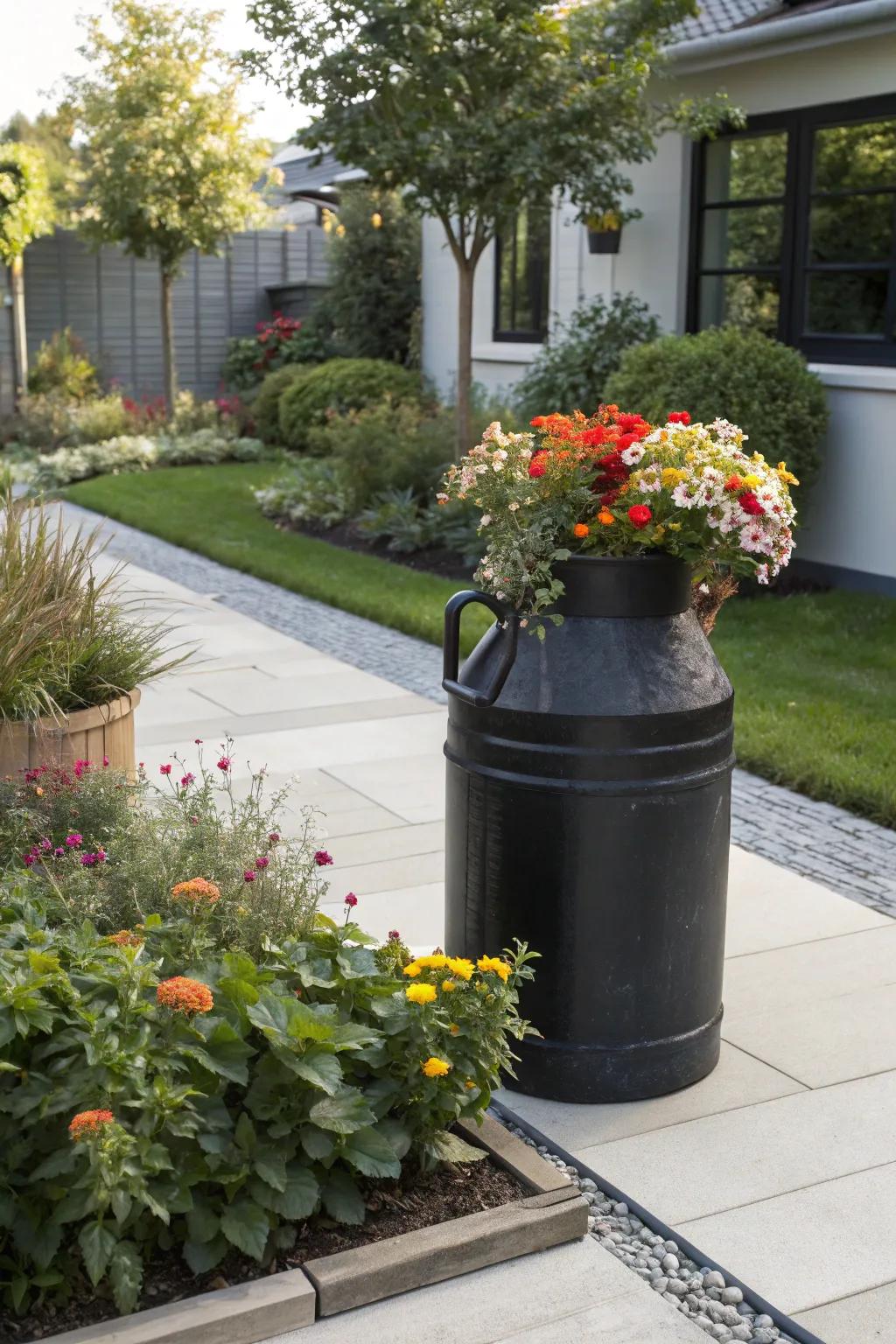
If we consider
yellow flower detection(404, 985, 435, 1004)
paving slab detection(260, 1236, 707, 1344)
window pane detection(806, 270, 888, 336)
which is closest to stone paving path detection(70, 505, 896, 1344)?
paving slab detection(260, 1236, 707, 1344)

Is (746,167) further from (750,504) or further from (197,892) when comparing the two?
(197,892)

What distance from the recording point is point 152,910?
348 centimetres

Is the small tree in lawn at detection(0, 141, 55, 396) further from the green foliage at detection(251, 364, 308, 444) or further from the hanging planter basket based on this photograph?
the hanging planter basket

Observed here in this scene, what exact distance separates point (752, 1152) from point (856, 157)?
27.2ft

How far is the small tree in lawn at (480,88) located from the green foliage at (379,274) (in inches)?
275

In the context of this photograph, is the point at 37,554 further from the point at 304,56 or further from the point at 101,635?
the point at 304,56

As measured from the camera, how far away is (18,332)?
1850 cm

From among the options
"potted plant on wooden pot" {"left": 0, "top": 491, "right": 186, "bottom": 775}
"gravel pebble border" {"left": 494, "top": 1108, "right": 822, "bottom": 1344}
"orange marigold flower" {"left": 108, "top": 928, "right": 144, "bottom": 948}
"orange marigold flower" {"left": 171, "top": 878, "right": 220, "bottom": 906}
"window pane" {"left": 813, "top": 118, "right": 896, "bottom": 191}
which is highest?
"window pane" {"left": 813, "top": 118, "right": 896, "bottom": 191}

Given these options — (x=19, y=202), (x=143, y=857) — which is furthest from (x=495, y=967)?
(x=19, y=202)

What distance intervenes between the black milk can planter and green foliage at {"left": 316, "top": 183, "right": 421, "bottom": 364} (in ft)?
48.3

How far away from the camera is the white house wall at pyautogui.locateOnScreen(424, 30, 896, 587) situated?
9.45m

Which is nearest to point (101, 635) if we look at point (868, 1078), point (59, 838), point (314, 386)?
point (59, 838)

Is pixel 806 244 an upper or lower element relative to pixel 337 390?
upper

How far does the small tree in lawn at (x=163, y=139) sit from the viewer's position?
16781 mm
